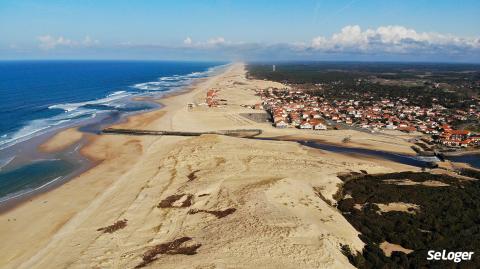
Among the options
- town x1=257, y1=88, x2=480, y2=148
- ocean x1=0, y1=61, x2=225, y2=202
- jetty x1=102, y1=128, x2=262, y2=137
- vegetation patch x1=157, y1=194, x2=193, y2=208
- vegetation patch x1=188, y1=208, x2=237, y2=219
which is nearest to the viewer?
vegetation patch x1=188, y1=208, x2=237, y2=219

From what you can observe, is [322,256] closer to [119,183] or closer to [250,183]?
[250,183]

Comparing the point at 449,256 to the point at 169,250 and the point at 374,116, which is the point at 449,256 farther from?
the point at 374,116

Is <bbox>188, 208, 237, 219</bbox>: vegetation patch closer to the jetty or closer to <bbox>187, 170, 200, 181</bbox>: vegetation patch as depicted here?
<bbox>187, 170, 200, 181</bbox>: vegetation patch

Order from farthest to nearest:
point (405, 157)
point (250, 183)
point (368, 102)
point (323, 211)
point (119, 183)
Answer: point (368, 102)
point (405, 157)
point (119, 183)
point (250, 183)
point (323, 211)

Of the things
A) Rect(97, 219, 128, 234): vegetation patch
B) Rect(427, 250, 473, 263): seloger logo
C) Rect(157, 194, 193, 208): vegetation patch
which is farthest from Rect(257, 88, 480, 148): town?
Rect(97, 219, 128, 234): vegetation patch

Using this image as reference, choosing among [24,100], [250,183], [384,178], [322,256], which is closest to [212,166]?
[250,183]

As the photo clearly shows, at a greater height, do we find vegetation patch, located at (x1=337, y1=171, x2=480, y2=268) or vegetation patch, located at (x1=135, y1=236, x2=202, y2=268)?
vegetation patch, located at (x1=135, y1=236, x2=202, y2=268)
